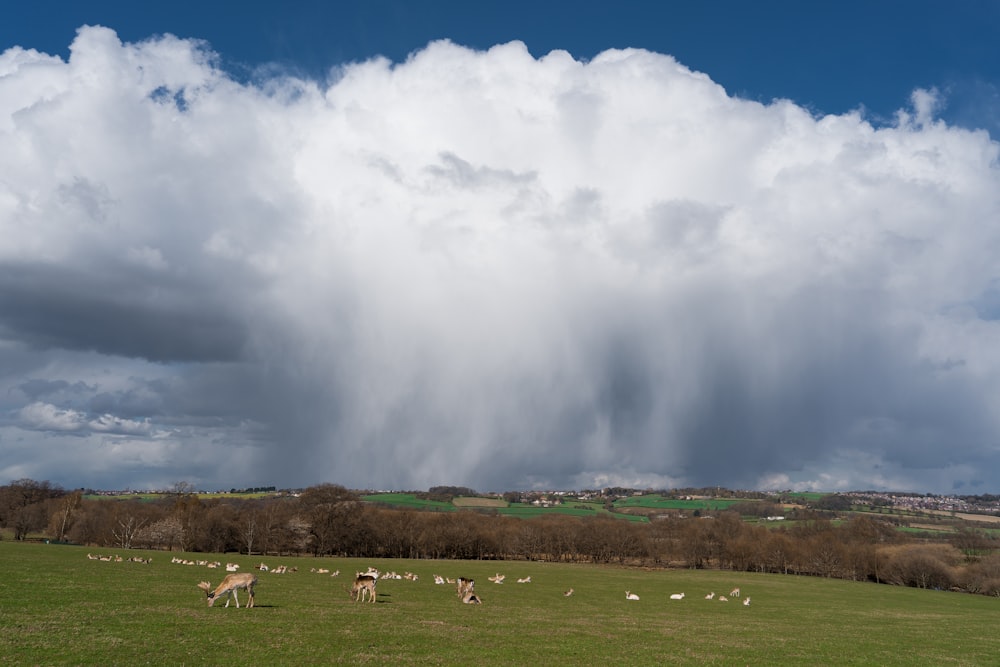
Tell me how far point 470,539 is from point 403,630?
11938 centimetres

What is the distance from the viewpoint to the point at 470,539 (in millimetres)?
140500

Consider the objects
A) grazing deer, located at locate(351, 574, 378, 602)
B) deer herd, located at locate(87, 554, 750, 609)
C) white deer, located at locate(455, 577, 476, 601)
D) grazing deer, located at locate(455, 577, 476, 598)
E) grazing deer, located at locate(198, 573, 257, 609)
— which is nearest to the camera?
grazing deer, located at locate(198, 573, 257, 609)

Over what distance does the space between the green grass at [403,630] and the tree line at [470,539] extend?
78662 millimetres


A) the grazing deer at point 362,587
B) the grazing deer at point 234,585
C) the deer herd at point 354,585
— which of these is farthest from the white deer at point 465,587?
the grazing deer at point 234,585

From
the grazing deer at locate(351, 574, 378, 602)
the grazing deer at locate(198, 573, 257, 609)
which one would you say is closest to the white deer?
the grazing deer at locate(351, 574, 378, 602)

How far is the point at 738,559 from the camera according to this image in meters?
145

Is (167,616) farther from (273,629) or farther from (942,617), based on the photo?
(942,617)

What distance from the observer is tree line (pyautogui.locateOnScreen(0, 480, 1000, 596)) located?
4675 inches

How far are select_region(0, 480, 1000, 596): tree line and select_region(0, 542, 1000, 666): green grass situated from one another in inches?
3097

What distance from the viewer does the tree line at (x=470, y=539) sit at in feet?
390

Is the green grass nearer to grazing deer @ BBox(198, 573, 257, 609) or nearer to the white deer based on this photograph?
grazing deer @ BBox(198, 573, 257, 609)

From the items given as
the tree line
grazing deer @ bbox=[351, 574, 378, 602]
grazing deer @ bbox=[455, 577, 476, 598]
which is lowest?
the tree line

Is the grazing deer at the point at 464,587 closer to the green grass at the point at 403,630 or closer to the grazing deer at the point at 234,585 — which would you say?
the green grass at the point at 403,630

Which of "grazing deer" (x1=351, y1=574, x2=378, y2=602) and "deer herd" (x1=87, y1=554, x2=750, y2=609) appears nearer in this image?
"deer herd" (x1=87, y1=554, x2=750, y2=609)
